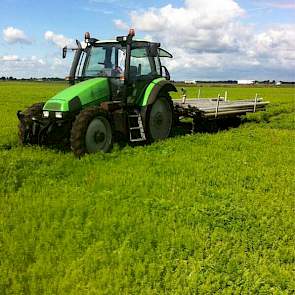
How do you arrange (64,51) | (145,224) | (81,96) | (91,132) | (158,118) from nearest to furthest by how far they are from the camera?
(145,224) → (91,132) → (81,96) → (64,51) → (158,118)

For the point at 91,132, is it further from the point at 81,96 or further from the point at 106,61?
the point at 106,61

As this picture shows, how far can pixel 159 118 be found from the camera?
12.5 m

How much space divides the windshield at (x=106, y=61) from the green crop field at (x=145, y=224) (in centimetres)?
222

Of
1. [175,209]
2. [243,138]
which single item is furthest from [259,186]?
[243,138]

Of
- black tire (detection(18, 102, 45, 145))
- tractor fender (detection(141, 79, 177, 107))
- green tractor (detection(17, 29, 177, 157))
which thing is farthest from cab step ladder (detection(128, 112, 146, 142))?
black tire (detection(18, 102, 45, 145))

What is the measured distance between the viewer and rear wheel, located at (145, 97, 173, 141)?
39.9 ft

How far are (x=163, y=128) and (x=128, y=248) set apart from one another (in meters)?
7.12

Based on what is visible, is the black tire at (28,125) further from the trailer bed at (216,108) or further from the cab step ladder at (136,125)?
the trailer bed at (216,108)

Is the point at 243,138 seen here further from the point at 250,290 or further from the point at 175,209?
the point at 250,290

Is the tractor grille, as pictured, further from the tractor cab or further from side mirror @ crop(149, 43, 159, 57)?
side mirror @ crop(149, 43, 159, 57)

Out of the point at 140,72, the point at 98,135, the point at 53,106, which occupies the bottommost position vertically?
the point at 98,135

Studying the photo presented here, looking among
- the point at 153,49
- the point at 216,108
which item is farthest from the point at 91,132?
the point at 216,108

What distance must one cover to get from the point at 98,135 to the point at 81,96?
100 centimetres

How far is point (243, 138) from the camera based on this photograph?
1365 cm
